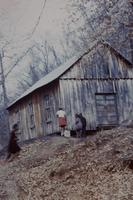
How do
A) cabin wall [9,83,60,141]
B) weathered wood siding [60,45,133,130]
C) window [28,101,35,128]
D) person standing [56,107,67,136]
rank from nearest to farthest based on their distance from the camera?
person standing [56,107,67,136] < weathered wood siding [60,45,133,130] < cabin wall [9,83,60,141] < window [28,101,35,128]

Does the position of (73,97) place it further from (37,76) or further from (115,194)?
(37,76)

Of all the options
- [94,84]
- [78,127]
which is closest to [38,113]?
[94,84]

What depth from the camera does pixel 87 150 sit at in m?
18.9

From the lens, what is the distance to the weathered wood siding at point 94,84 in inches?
1209

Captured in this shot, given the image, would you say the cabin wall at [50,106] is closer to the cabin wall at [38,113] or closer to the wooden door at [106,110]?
the cabin wall at [38,113]

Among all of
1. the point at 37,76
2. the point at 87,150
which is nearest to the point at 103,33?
the point at 87,150

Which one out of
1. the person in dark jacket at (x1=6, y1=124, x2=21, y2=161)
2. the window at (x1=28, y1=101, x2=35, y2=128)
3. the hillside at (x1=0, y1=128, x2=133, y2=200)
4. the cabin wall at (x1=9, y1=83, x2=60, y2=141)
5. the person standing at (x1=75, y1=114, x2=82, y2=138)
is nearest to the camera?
the hillside at (x1=0, y1=128, x2=133, y2=200)

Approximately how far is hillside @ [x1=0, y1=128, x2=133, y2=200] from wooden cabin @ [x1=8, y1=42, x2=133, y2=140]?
31.0 feet

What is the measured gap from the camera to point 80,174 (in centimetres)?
1579

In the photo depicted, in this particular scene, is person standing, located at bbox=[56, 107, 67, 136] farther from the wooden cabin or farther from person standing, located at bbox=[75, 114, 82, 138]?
the wooden cabin

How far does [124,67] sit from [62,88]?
18.4 feet

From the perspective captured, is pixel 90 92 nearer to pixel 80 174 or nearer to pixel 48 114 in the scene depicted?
pixel 48 114

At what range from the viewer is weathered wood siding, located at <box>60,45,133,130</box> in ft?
101

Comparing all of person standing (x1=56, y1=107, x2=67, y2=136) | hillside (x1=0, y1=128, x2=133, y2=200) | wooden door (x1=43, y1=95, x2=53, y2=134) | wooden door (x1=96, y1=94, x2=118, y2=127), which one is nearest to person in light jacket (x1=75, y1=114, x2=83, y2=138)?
person standing (x1=56, y1=107, x2=67, y2=136)
